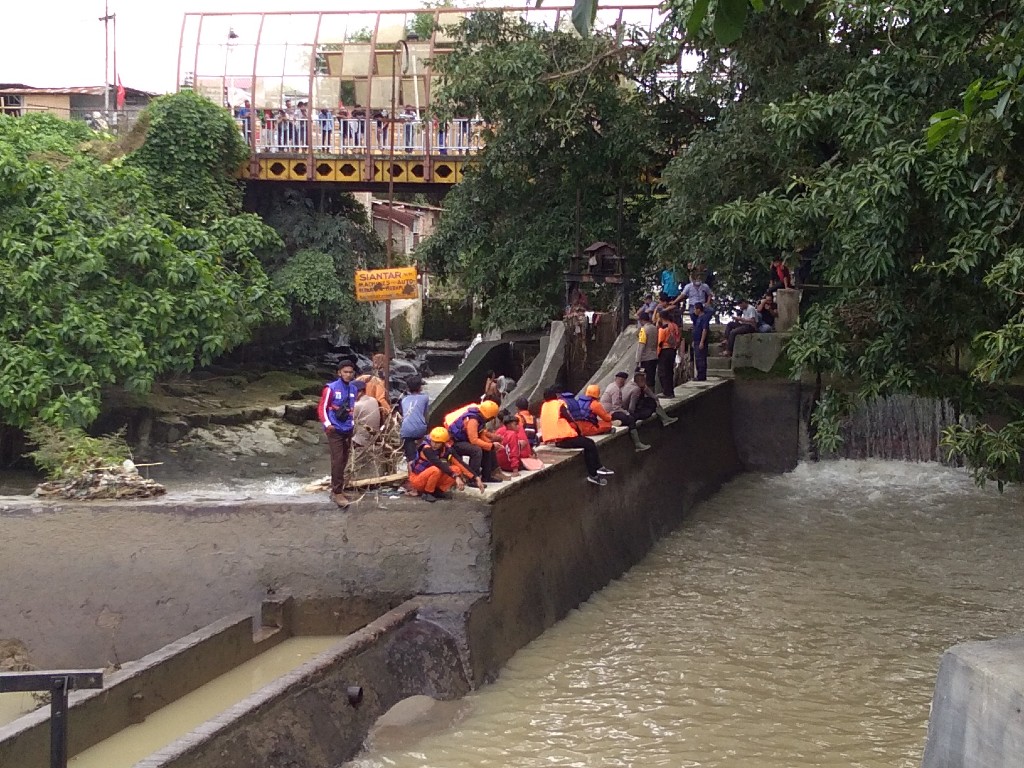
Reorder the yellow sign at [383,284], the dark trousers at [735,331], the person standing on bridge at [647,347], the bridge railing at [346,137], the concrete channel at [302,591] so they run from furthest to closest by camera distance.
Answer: the bridge railing at [346,137] → the dark trousers at [735,331] → the person standing on bridge at [647,347] → the yellow sign at [383,284] → the concrete channel at [302,591]

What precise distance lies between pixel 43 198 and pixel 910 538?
45.4 ft

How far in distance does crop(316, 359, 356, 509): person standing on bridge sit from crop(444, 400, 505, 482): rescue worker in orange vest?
863 millimetres

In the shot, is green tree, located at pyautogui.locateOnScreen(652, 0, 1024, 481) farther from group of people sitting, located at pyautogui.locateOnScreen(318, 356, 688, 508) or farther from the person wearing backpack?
the person wearing backpack

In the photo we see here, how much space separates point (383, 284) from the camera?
14531mm

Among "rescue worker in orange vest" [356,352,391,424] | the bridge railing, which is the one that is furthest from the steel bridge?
"rescue worker in orange vest" [356,352,391,424]

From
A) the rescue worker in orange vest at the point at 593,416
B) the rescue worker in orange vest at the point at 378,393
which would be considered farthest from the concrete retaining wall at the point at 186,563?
the rescue worker in orange vest at the point at 593,416

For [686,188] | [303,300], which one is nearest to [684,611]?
[686,188]

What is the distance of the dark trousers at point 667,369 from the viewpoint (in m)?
15.7

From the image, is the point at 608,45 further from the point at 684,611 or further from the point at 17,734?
the point at 17,734

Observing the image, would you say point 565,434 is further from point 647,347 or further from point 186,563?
point 647,347

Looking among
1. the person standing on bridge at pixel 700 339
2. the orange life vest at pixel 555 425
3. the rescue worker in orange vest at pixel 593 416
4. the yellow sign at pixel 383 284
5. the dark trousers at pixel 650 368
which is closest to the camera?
the orange life vest at pixel 555 425

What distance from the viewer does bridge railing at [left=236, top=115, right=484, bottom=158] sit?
25.1 metres

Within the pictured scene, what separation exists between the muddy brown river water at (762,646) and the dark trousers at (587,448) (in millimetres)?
1276

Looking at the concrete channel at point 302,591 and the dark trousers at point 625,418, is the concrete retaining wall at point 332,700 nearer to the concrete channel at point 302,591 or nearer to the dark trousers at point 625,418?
the concrete channel at point 302,591
